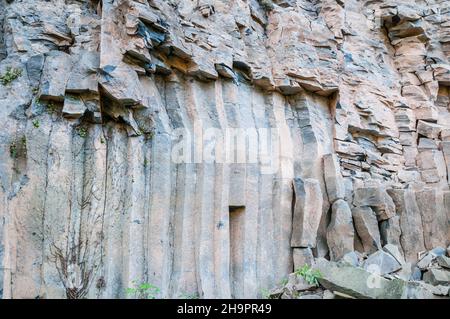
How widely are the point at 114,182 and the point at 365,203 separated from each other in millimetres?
6054

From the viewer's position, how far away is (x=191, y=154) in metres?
11.2

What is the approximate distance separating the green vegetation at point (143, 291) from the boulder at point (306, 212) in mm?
3538

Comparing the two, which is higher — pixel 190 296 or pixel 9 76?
pixel 9 76

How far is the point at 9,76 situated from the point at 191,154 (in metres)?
3.87

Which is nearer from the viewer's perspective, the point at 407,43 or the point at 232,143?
the point at 232,143

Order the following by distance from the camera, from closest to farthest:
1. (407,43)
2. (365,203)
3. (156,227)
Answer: (156,227) → (365,203) → (407,43)

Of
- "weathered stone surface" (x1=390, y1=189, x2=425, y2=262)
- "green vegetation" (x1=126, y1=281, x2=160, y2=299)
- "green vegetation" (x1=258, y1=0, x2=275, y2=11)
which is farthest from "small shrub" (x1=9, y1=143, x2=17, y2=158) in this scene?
"weathered stone surface" (x1=390, y1=189, x2=425, y2=262)

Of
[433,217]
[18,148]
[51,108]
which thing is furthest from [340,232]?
[18,148]

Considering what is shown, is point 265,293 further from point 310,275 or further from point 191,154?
point 191,154

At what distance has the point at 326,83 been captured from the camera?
13.5 meters

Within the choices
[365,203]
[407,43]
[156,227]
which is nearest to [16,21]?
[156,227]

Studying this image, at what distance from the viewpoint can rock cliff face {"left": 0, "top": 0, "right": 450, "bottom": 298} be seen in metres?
9.68

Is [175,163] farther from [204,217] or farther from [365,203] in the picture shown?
[365,203]

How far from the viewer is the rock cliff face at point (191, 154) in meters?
9.68
